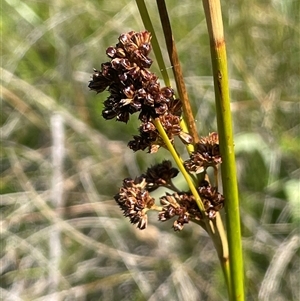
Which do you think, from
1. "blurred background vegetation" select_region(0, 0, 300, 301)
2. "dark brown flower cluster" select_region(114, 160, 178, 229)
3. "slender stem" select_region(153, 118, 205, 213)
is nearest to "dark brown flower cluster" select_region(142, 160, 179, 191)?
"dark brown flower cluster" select_region(114, 160, 178, 229)

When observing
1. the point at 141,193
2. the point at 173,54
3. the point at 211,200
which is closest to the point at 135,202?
the point at 141,193

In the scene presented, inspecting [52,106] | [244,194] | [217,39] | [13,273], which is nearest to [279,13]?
[244,194]

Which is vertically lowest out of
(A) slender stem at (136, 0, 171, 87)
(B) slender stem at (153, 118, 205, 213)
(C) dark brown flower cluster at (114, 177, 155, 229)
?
(C) dark brown flower cluster at (114, 177, 155, 229)

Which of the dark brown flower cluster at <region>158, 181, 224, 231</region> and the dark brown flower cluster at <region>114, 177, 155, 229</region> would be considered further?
the dark brown flower cluster at <region>114, 177, 155, 229</region>

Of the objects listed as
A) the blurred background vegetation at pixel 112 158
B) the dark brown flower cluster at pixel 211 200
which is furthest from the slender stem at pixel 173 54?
the blurred background vegetation at pixel 112 158

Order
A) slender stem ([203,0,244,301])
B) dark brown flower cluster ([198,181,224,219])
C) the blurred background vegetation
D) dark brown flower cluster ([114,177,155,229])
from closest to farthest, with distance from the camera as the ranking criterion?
1. slender stem ([203,0,244,301])
2. dark brown flower cluster ([198,181,224,219])
3. dark brown flower cluster ([114,177,155,229])
4. the blurred background vegetation

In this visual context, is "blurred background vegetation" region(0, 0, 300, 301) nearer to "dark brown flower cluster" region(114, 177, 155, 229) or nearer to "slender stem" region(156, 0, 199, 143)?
"dark brown flower cluster" region(114, 177, 155, 229)

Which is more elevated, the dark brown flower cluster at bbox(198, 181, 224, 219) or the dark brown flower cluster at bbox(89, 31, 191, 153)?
the dark brown flower cluster at bbox(89, 31, 191, 153)
